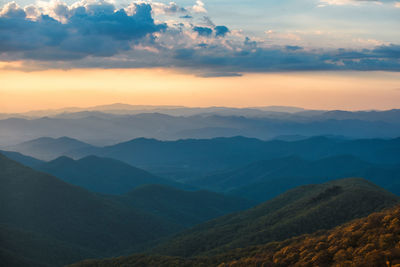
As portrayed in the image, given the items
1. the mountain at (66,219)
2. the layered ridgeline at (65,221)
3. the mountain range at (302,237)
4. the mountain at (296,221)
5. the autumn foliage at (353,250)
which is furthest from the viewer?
the mountain at (66,219)

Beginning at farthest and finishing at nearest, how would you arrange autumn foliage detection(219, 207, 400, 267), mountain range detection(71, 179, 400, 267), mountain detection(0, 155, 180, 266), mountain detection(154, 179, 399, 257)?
1. mountain detection(0, 155, 180, 266)
2. mountain detection(154, 179, 399, 257)
3. mountain range detection(71, 179, 400, 267)
4. autumn foliage detection(219, 207, 400, 267)

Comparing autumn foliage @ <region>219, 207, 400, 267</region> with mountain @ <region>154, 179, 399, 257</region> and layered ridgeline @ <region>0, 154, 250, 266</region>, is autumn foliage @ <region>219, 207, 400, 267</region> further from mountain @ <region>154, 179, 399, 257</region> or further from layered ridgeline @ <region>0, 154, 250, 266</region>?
layered ridgeline @ <region>0, 154, 250, 266</region>

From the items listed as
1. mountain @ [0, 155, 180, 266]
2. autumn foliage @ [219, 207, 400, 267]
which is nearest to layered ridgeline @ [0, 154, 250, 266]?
mountain @ [0, 155, 180, 266]

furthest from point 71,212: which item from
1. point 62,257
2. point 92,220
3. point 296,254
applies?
point 296,254

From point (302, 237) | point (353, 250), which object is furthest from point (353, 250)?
point (302, 237)

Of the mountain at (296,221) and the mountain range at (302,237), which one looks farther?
the mountain at (296,221)

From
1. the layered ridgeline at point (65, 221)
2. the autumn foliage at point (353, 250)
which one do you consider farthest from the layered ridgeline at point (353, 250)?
the layered ridgeline at point (65, 221)

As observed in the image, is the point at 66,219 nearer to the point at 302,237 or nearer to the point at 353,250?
the point at 302,237

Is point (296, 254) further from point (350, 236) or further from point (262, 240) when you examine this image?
point (262, 240)

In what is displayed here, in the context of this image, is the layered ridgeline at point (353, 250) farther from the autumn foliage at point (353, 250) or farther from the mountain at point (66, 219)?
the mountain at point (66, 219)
